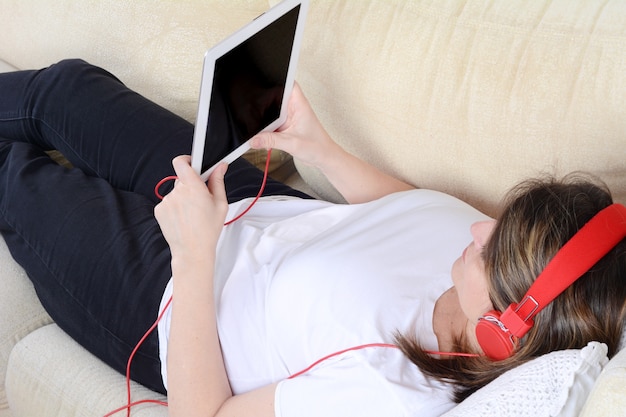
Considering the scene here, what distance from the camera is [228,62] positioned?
1002 millimetres

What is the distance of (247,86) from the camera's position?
1068 mm

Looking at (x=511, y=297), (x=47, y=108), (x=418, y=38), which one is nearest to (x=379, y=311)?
(x=511, y=297)

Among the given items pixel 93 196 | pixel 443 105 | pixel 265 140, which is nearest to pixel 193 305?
pixel 265 140

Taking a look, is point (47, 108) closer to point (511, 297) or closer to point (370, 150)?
point (370, 150)

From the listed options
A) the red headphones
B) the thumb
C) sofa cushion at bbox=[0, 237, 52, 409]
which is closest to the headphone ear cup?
the red headphones

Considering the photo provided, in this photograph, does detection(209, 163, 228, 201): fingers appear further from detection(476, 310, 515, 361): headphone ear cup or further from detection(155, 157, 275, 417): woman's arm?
detection(476, 310, 515, 361): headphone ear cup

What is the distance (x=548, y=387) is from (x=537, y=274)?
13 centimetres

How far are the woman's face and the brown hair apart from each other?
18 mm

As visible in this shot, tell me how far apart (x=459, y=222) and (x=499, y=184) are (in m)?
0.13

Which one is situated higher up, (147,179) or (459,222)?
(459,222)

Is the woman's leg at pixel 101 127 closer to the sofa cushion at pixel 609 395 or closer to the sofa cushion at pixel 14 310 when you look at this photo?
the sofa cushion at pixel 14 310

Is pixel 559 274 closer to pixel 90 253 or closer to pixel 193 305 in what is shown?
pixel 193 305

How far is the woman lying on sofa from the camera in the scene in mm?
902

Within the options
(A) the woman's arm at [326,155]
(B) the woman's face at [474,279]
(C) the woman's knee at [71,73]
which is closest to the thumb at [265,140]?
(A) the woman's arm at [326,155]
